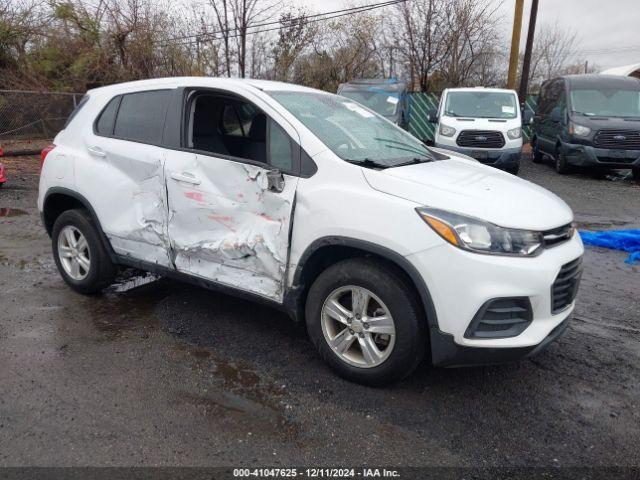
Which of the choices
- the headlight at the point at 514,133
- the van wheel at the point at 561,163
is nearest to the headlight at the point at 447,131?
the headlight at the point at 514,133

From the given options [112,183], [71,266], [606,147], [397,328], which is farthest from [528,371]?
[606,147]

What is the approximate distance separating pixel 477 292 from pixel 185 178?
2139mm

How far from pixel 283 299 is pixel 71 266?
2.35 m

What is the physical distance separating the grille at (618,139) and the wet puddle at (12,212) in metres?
11.1

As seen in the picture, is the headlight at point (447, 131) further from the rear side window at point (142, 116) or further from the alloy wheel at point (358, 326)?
the alloy wheel at point (358, 326)

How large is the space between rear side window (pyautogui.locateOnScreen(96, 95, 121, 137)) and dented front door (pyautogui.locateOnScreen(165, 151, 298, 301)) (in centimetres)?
86

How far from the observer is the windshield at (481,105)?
12.1m

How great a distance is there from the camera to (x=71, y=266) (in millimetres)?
4664

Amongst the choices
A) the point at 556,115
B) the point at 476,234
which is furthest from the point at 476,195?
the point at 556,115

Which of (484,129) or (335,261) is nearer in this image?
(335,261)

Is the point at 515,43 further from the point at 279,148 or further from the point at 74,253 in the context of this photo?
the point at 74,253

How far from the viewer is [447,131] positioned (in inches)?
456

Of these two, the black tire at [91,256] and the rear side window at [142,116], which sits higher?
the rear side window at [142,116]

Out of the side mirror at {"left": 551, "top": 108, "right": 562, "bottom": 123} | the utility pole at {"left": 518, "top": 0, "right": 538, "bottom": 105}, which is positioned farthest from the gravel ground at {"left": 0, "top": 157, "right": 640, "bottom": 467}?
the utility pole at {"left": 518, "top": 0, "right": 538, "bottom": 105}
